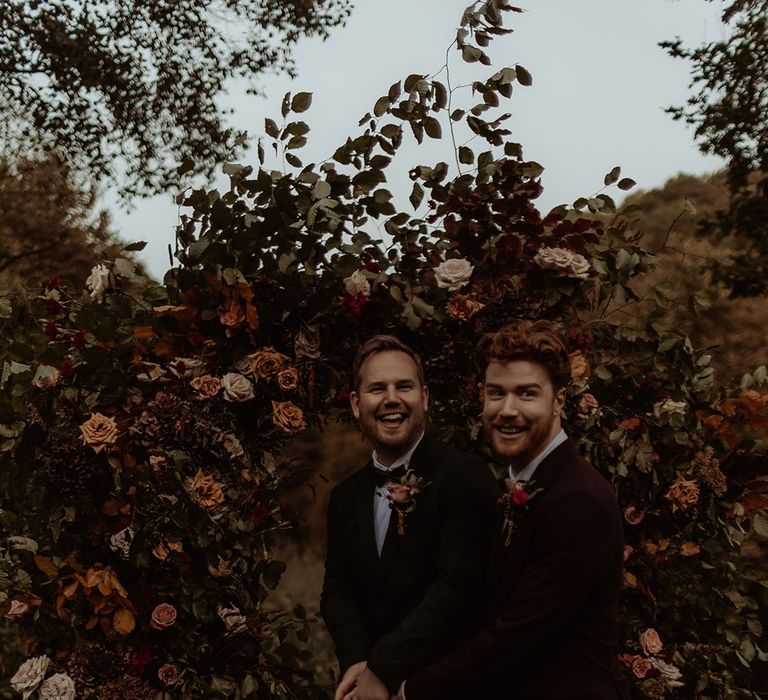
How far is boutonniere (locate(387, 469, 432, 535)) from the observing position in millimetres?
3109

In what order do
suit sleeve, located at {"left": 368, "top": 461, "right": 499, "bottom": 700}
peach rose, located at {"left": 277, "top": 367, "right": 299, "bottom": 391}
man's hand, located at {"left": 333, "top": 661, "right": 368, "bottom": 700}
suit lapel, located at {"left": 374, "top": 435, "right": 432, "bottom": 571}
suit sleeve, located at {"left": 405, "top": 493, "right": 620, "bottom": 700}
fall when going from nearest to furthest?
1. suit sleeve, located at {"left": 405, "top": 493, "right": 620, "bottom": 700}
2. suit sleeve, located at {"left": 368, "top": 461, "right": 499, "bottom": 700}
3. man's hand, located at {"left": 333, "top": 661, "right": 368, "bottom": 700}
4. suit lapel, located at {"left": 374, "top": 435, "right": 432, "bottom": 571}
5. peach rose, located at {"left": 277, "top": 367, "right": 299, "bottom": 391}

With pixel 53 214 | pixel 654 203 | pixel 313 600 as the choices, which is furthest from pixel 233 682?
pixel 53 214

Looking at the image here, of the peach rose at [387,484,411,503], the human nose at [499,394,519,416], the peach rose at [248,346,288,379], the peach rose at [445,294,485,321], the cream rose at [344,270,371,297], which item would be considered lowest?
the peach rose at [387,484,411,503]

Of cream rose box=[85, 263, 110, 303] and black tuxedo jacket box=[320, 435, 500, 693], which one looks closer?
black tuxedo jacket box=[320, 435, 500, 693]

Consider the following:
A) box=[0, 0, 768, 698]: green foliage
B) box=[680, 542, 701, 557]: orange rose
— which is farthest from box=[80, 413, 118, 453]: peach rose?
box=[680, 542, 701, 557]: orange rose

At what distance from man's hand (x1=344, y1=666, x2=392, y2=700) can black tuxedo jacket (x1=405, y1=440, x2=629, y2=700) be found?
22 cm

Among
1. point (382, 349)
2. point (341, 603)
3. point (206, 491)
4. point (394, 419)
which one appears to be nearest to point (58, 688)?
point (206, 491)

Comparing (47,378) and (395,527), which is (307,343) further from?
(47,378)

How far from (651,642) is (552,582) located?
138 centimetres

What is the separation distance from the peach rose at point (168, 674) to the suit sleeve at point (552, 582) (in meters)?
1.30

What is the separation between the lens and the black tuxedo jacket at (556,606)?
2.56 m

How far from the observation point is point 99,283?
356 cm

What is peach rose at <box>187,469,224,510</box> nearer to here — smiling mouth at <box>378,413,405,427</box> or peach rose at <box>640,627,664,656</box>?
smiling mouth at <box>378,413,405,427</box>

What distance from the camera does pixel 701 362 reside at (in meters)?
3.79
